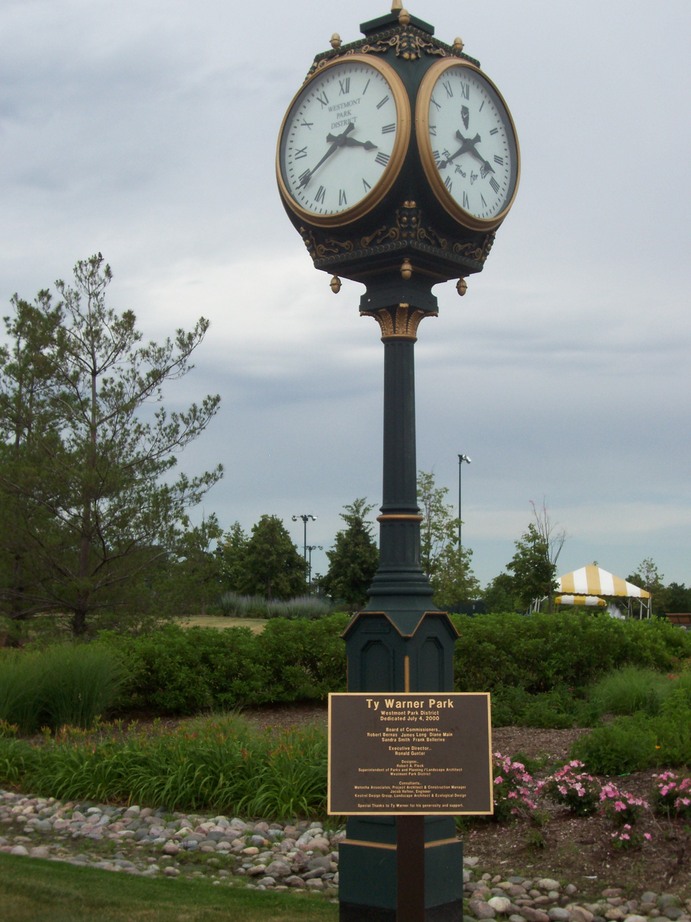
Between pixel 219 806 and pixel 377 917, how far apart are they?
2939mm

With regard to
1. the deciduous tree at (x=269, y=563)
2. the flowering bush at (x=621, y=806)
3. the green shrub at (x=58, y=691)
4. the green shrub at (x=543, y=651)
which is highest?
the deciduous tree at (x=269, y=563)

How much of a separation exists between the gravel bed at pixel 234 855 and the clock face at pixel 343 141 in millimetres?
3789

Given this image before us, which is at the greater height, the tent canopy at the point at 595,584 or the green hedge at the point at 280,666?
the tent canopy at the point at 595,584

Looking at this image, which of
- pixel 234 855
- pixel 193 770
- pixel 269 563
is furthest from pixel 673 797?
pixel 269 563

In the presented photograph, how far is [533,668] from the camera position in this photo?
42.6ft

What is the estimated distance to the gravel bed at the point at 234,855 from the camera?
5945 millimetres

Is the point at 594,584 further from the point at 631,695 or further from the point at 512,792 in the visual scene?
the point at 512,792

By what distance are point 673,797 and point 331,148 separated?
171 inches

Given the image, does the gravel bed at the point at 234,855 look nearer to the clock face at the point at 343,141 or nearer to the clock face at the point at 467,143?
the clock face at the point at 467,143

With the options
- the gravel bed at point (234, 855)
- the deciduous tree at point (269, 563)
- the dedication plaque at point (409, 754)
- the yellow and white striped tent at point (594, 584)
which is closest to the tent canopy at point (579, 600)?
the yellow and white striped tent at point (594, 584)

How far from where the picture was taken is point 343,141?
20.2ft

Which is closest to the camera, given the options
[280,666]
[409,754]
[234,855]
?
[409,754]

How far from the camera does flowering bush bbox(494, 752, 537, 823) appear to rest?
723cm

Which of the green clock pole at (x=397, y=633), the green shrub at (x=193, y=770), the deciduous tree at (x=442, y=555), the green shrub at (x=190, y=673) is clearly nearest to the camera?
the green clock pole at (x=397, y=633)
